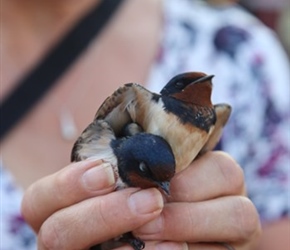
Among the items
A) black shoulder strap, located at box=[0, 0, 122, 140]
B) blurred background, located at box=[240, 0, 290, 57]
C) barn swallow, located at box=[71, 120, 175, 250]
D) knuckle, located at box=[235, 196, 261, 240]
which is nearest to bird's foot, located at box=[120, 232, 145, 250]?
barn swallow, located at box=[71, 120, 175, 250]

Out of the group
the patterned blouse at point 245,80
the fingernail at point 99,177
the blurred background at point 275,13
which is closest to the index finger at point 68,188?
the fingernail at point 99,177

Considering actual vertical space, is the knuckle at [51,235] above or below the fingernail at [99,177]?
below

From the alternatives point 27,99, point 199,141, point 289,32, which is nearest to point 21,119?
point 27,99

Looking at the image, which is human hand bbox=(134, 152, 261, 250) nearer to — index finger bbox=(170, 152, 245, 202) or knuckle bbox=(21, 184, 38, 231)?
index finger bbox=(170, 152, 245, 202)

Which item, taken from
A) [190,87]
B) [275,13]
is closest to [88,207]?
[190,87]

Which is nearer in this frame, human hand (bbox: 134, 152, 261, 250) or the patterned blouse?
human hand (bbox: 134, 152, 261, 250)

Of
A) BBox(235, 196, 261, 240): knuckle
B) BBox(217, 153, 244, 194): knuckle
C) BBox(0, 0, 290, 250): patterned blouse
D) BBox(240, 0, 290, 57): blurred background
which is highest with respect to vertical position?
BBox(240, 0, 290, 57): blurred background

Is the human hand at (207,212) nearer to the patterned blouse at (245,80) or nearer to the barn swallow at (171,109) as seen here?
the barn swallow at (171,109)
